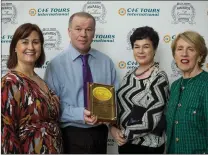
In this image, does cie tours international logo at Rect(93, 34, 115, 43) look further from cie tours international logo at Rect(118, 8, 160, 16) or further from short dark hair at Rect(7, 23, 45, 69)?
short dark hair at Rect(7, 23, 45, 69)

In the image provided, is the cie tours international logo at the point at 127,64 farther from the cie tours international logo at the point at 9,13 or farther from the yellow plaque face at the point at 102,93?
the cie tours international logo at the point at 9,13

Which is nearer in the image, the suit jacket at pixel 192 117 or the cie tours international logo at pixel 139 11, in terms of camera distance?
the suit jacket at pixel 192 117

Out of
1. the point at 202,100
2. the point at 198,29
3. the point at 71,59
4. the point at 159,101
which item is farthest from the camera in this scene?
the point at 198,29

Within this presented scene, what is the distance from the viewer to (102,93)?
1.91 metres

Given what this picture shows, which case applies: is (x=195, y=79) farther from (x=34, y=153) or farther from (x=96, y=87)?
(x=34, y=153)

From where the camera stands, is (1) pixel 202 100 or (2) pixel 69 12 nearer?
(1) pixel 202 100

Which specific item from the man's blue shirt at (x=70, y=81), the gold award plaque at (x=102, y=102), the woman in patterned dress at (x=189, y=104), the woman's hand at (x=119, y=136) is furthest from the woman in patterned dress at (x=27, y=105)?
the woman in patterned dress at (x=189, y=104)

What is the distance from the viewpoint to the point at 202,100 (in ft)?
5.37

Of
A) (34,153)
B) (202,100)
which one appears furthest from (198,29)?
(34,153)

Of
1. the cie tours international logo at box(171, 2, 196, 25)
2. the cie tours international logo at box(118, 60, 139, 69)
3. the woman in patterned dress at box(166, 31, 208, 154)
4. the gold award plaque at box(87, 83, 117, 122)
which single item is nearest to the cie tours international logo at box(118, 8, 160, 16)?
the cie tours international logo at box(171, 2, 196, 25)

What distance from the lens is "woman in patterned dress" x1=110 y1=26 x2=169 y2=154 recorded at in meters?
1.84

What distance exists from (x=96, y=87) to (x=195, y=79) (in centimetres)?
62

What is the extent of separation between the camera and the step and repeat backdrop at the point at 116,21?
2.49 meters

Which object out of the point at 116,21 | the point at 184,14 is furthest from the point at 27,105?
the point at 184,14
